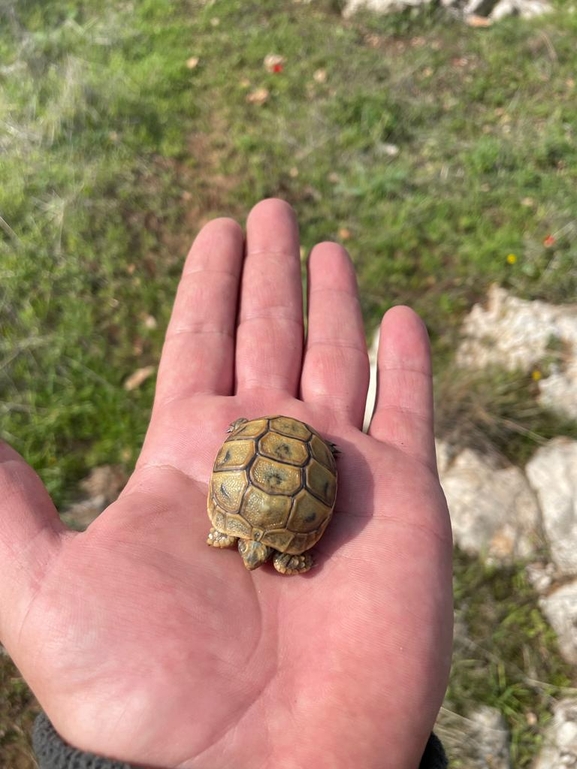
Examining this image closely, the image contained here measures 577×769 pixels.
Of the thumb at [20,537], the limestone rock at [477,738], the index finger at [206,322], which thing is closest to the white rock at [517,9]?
the index finger at [206,322]

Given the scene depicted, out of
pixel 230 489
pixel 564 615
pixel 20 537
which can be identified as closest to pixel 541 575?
pixel 564 615

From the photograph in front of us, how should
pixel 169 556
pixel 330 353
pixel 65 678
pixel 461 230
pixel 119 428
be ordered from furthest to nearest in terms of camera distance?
pixel 461 230 < pixel 119 428 < pixel 330 353 < pixel 169 556 < pixel 65 678

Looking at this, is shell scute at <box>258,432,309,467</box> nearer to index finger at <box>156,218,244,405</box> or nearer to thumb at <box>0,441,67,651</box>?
index finger at <box>156,218,244,405</box>

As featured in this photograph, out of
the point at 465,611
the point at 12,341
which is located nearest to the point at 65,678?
the point at 465,611

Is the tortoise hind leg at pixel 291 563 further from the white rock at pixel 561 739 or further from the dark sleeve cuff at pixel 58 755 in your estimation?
the white rock at pixel 561 739

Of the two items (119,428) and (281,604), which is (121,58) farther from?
(281,604)

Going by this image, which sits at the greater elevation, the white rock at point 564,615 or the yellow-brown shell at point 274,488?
the yellow-brown shell at point 274,488
